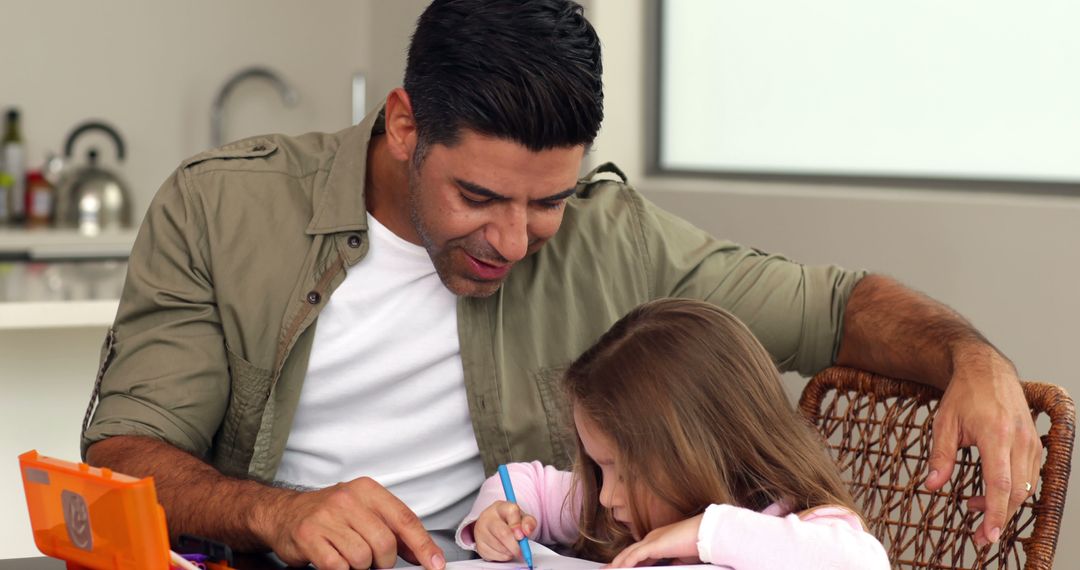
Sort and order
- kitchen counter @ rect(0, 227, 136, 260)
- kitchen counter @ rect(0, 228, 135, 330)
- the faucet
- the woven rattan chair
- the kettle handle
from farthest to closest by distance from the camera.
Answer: the faucet < the kettle handle < kitchen counter @ rect(0, 227, 136, 260) < kitchen counter @ rect(0, 228, 135, 330) < the woven rattan chair

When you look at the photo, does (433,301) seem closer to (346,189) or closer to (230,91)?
(346,189)

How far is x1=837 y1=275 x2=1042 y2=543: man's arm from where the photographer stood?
4.21 feet

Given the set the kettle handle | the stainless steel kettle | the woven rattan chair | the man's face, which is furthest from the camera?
the kettle handle

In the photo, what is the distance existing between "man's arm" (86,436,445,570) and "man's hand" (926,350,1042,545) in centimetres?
56

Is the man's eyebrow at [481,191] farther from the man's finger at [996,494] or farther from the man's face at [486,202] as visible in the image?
the man's finger at [996,494]

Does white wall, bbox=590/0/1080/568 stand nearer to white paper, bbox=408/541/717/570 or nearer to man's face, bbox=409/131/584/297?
man's face, bbox=409/131/584/297

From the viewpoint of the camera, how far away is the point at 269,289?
5.18ft

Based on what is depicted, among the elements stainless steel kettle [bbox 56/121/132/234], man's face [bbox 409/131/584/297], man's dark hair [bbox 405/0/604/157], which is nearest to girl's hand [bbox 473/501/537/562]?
man's face [bbox 409/131/584/297]

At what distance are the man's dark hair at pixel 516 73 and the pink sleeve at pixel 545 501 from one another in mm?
383

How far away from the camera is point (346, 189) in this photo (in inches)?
64.8

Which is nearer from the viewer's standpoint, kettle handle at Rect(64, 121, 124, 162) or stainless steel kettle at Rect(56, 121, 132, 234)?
stainless steel kettle at Rect(56, 121, 132, 234)

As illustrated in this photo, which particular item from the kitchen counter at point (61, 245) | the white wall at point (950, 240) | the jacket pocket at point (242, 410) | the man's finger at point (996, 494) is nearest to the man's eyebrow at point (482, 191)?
the jacket pocket at point (242, 410)

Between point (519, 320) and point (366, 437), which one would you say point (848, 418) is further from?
point (366, 437)

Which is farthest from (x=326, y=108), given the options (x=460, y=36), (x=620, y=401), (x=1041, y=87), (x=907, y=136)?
(x=620, y=401)
